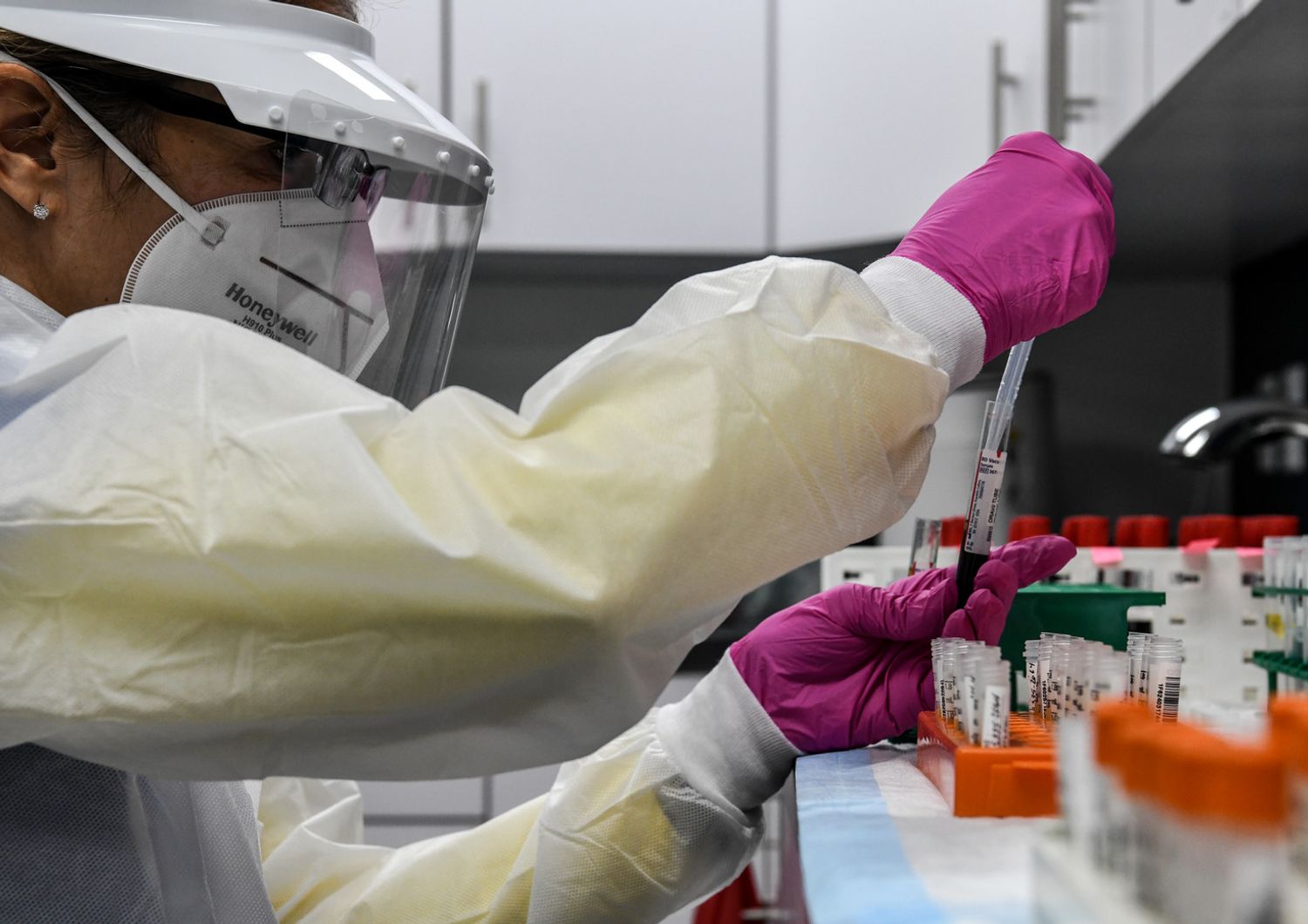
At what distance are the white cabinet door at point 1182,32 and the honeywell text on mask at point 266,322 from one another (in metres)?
0.93

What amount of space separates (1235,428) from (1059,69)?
0.74 m

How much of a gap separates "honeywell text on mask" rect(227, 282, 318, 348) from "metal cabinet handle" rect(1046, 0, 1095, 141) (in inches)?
51.9

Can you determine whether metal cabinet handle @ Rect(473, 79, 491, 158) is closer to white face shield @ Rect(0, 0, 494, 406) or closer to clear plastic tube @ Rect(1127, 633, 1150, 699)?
white face shield @ Rect(0, 0, 494, 406)

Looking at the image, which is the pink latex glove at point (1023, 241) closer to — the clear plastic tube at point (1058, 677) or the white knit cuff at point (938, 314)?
the white knit cuff at point (938, 314)

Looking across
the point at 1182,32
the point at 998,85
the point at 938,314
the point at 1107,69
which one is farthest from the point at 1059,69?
the point at 938,314

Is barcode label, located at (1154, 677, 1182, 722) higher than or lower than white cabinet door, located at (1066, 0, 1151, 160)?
lower

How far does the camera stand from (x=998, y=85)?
2.11 m

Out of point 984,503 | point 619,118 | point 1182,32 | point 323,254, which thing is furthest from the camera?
point 619,118

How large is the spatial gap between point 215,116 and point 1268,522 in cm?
102

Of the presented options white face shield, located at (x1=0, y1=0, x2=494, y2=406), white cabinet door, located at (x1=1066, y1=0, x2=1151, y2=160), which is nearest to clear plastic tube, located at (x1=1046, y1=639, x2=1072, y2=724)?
white face shield, located at (x1=0, y1=0, x2=494, y2=406)

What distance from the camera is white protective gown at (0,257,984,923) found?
0.60 metres

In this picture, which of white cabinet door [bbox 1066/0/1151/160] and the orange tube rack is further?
white cabinet door [bbox 1066/0/1151/160]

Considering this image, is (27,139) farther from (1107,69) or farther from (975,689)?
(1107,69)

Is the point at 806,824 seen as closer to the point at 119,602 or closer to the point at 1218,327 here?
the point at 119,602
